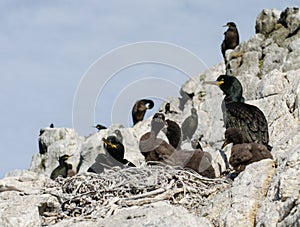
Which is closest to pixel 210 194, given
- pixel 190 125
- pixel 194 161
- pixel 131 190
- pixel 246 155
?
pixel 131 190

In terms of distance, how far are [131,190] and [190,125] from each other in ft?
55.9

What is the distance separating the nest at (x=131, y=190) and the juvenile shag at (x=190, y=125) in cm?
1414

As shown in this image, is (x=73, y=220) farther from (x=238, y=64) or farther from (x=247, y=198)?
(x=238, y=64)

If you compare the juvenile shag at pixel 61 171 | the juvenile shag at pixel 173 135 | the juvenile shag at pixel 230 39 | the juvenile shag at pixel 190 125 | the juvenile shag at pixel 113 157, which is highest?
the juvenile shag at pixel 230 39

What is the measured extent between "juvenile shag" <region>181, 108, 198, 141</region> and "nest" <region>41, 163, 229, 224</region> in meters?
14.1

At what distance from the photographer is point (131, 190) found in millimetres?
12109

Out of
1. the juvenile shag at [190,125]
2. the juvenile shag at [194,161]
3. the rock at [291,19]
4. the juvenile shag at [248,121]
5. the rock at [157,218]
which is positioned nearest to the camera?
the rock at [157,218]

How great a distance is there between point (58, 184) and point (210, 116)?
50.3 ft

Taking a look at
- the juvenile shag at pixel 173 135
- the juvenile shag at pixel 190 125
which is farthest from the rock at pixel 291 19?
the juvenile shag at pixel 173 135

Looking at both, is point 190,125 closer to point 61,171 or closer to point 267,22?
point 61,171

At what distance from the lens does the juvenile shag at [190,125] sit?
1079 inches

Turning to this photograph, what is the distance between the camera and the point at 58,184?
13.9m

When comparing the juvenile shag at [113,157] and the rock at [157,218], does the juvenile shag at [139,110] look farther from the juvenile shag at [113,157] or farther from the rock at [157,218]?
the rock at [157,218]

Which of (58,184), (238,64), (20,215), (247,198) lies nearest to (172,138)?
(58,184)
